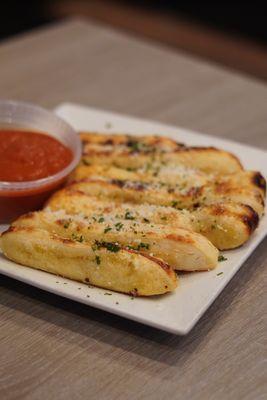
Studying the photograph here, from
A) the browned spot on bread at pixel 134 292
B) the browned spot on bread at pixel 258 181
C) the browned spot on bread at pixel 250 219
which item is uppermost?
the browned spot on bread at pixel 250 219

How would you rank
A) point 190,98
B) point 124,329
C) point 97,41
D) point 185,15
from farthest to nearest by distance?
1. point 185,15
2. point 97,41
3. point 190,98
4. point 124,329

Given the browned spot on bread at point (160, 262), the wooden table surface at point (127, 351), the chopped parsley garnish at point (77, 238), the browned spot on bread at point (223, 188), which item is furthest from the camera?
the browned spot on bread at point (223, 188)

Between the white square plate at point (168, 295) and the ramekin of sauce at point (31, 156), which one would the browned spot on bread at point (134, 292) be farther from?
the ramekin of sauce at point (31, 156)

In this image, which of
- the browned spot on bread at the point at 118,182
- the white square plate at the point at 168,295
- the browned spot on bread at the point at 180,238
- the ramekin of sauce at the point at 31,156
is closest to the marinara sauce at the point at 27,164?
the ramekin of sauce at the point at 31,156

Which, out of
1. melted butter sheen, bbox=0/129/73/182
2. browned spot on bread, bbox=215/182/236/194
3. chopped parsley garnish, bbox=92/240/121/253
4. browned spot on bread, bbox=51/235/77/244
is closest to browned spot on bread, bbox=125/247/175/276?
chopped parsley garnish, bbox=92/240/121/253

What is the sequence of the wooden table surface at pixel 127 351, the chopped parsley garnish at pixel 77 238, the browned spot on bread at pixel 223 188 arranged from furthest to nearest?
the browned spot on bread at pixel 223 188 → the chopped parsley garnish at pixel 77 238 → the wooden table surface at pixel 127 351

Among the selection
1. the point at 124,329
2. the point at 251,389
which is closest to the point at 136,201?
the point at 124,329

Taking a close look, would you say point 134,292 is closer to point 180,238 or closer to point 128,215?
point 180,238

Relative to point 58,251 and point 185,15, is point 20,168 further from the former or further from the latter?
point 185,15
